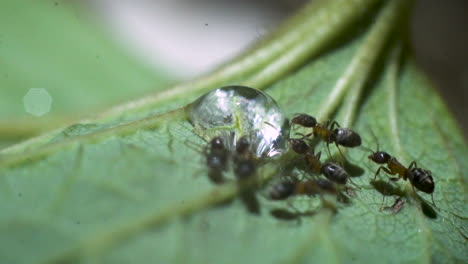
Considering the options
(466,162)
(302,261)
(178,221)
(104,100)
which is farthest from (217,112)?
(104,100)

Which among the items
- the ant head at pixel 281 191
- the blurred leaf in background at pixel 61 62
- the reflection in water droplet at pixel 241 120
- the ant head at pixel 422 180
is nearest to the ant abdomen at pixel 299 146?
the reflection in water droplet at pixel 241 120

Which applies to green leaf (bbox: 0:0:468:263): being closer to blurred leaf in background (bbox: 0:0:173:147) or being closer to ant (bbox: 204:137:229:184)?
ant (bbox: 204:137:229:184)

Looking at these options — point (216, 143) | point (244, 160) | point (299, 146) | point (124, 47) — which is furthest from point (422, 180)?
point (124, 47)

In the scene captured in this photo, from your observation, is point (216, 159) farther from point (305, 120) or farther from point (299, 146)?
point (305, 120)

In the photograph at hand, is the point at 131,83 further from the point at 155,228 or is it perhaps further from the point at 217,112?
the point at 155,228

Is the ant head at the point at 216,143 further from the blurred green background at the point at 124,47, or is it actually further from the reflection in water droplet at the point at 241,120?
the blurred green background at the point at 124,47

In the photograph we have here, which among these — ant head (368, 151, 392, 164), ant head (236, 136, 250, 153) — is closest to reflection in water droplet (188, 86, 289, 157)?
ant head (236, 136, 250, 153)
